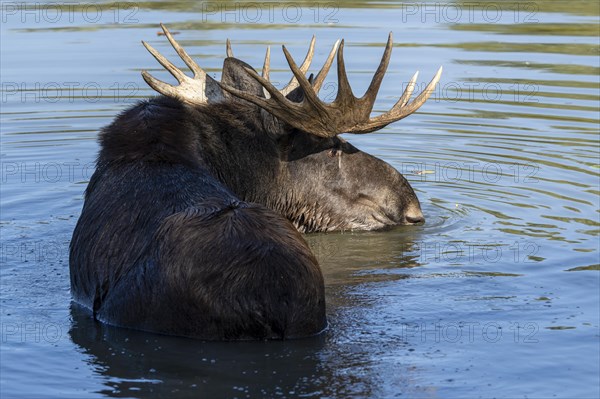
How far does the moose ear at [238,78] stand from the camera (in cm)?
841

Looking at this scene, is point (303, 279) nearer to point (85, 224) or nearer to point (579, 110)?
point (85, 224)

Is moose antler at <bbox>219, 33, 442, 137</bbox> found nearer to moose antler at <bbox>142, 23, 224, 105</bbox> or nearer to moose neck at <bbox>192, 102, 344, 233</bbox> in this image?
moose neck at <bbox>192, 102, 344, 233</bbox>

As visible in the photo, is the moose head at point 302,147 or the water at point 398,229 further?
the moose head at point 302,147

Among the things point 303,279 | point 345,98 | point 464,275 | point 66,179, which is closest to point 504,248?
point 464,275

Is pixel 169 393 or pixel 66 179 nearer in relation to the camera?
pixel 169 393

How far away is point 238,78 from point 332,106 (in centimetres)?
71

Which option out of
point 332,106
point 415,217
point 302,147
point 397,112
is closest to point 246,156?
point 302,147

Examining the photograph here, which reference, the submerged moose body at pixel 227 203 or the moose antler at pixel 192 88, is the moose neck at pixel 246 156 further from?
the moose antler at pixel 192 88

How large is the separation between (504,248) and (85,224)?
2.99 m

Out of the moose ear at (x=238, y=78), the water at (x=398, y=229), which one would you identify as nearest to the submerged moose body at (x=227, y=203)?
the moose ear at (x=238, y=78)

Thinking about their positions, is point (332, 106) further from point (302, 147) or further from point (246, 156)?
point (246, 156)

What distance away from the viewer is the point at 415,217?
9203mm

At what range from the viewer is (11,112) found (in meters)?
13.0

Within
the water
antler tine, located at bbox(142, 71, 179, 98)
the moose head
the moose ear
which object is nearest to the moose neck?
the moose head
